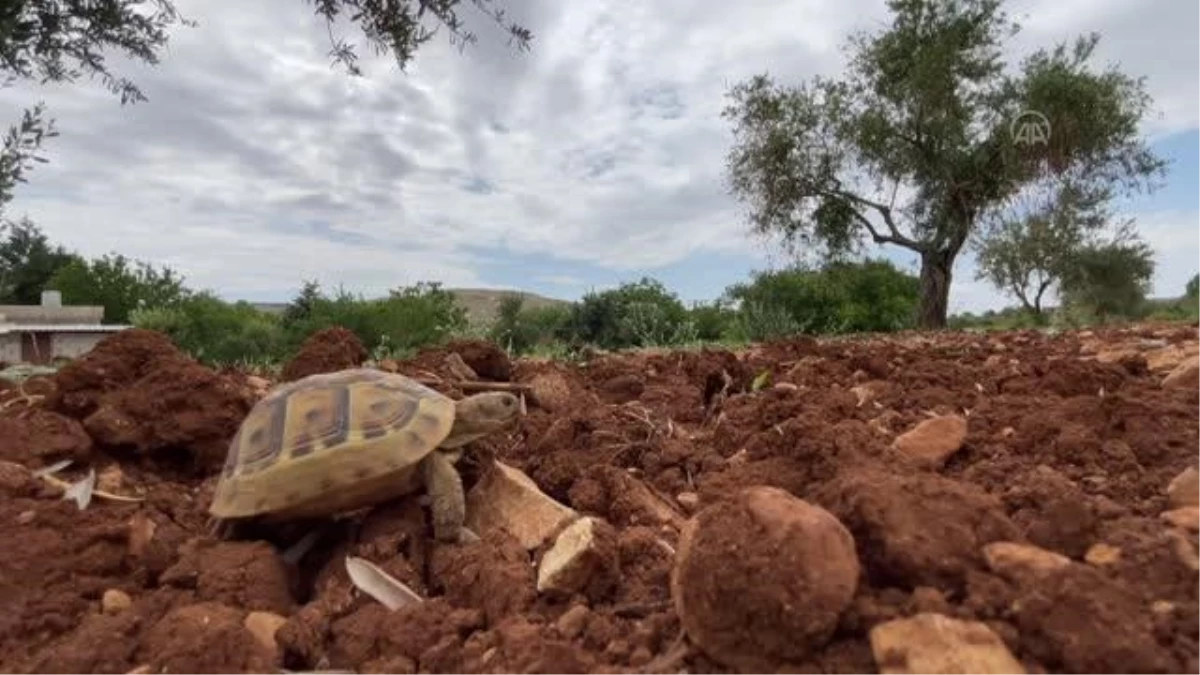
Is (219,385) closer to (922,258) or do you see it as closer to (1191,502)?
(1191,502)

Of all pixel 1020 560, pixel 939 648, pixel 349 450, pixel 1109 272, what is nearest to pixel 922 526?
pixel 1020 560

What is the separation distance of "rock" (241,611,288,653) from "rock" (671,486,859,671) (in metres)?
1.02

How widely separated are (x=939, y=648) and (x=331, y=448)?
1734 millimetres

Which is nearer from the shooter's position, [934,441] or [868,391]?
[934,441]

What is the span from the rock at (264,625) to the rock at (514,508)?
1.89 feet

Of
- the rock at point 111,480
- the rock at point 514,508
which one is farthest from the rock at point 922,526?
the rock at point 111,480

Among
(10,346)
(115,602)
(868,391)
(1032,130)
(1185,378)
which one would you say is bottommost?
(10,346)

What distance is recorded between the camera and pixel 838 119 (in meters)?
22.9

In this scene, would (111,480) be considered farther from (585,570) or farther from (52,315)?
(52,315)

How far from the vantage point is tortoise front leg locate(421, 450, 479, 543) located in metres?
2.62

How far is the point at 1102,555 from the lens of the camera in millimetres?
1670

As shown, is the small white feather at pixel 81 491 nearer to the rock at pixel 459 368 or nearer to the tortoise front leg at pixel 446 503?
the tortoise front leg at pixel 446 503

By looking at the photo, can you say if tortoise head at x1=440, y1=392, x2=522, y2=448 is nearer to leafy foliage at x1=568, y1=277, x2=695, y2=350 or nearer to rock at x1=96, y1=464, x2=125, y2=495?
rock at x1=96, y1=464, x2=125, y2=495

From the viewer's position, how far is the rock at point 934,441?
2.60 meters
